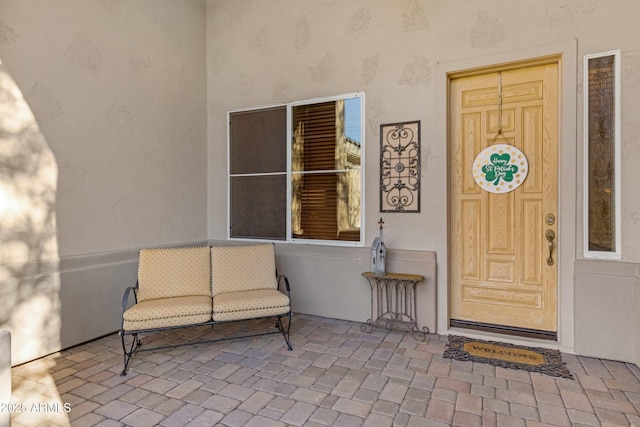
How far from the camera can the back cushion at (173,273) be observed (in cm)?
324

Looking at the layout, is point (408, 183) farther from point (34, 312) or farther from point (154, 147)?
point (34, 312)

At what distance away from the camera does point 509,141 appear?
10.8 feet

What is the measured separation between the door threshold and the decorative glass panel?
0.82 m

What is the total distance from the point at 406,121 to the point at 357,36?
108cm

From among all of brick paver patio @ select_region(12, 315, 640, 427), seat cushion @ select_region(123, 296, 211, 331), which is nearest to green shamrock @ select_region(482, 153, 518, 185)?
brick paver patio @ select_region(12, 315, 640, 427)

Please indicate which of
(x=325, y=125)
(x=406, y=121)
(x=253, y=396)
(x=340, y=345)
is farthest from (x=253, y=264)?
(x=406, y=121)

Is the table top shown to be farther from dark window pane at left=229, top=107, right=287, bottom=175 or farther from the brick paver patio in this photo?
dark window pane at left=229, top=107, right=287, bottom=175

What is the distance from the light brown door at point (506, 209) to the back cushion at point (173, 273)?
8.02 ft

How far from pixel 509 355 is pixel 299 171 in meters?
2.71

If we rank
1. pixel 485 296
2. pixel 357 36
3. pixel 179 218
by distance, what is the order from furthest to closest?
pixel 179 218
pixel 357 36
pixel 485 296

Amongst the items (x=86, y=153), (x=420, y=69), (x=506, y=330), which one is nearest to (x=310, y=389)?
(x=506, y=330)

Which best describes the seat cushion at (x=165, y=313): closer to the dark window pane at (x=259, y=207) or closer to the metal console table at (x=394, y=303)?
the dark window pane at (x=259, y=207)

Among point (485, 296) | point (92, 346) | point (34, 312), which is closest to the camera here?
point (34, 312)

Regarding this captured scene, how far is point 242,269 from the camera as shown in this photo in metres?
3.55
